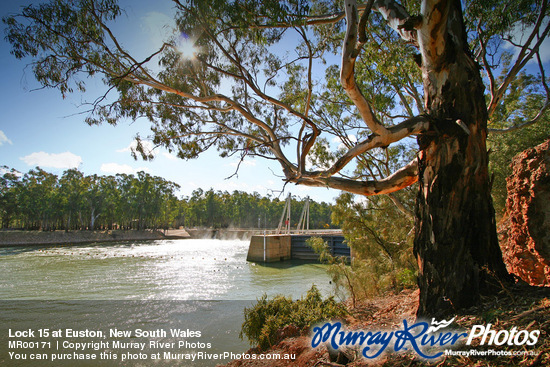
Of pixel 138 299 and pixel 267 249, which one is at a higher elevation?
pixel 267 249

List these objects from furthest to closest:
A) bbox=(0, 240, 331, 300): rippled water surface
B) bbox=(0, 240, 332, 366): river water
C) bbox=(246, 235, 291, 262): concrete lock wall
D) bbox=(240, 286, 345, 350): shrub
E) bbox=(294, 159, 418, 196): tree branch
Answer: bbox=(246, 235, 291, 262): concrete lock wall, bbox=(0, 240, 331, 300): rippled water surface, bbox=(0, 240, 332, 366): river water, bbox=(240, 286, 345, 350): shrub, bbox=(294, 159, 418, 196): tree branch

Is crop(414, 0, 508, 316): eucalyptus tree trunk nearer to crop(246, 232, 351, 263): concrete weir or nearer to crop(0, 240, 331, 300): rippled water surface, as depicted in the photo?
crop(0, 240, 331, 300): rippled water surface

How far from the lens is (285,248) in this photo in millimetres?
23828

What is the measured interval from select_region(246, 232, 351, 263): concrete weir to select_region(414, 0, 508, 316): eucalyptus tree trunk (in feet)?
60.1

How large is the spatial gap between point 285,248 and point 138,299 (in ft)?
47.8

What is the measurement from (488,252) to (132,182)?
2024 inches

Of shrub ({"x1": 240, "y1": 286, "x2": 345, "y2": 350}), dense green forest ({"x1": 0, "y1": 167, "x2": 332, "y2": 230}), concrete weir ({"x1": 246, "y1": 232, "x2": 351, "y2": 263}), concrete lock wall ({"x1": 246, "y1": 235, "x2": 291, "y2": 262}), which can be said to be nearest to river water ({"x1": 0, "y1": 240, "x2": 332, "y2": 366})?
shrub ({"x1": 240, "y1": 286, "x2": 345, "y2": 350})

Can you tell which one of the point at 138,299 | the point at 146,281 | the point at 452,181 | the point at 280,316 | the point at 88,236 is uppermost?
the point at 452,181

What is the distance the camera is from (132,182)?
48031 mm

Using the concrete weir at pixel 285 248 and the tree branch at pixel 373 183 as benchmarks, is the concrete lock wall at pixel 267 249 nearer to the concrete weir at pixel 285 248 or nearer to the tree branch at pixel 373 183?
the concrete weir at pixel 285 248

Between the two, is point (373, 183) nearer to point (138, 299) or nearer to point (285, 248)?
point (138, 299)

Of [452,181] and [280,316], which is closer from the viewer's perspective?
[452,181]

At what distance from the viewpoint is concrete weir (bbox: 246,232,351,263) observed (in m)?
21.8

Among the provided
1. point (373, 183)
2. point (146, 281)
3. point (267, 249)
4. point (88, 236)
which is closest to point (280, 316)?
point (373, 183)
